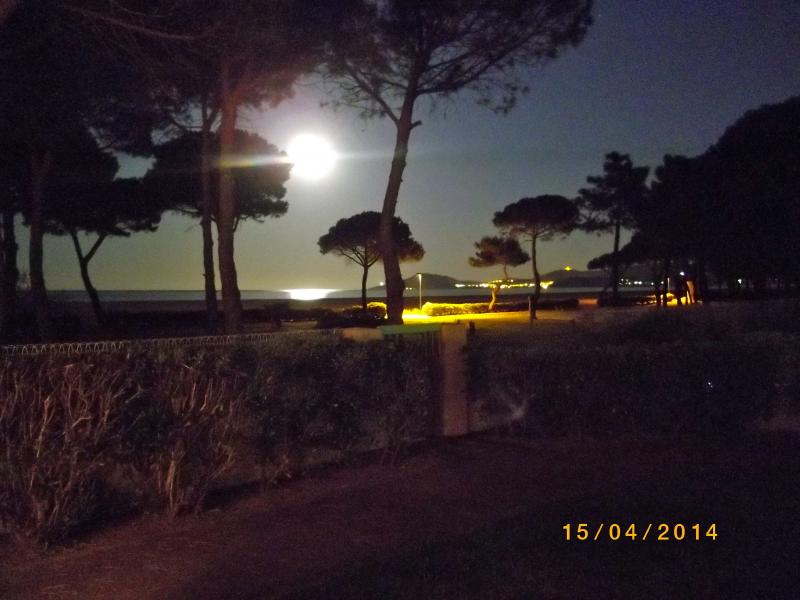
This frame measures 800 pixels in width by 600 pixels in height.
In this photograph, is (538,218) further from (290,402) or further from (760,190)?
(290,402)

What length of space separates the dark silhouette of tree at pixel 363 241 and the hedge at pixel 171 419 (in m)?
41.7

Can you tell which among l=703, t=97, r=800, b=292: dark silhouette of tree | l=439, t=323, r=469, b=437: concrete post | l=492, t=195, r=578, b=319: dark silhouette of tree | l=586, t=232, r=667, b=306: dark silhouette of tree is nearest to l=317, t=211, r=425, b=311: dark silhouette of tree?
l=492, t=195, r=578, b=319: dark silhouette of tree

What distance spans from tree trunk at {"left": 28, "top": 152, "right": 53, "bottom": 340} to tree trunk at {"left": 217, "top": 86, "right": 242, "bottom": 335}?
24.8 feet

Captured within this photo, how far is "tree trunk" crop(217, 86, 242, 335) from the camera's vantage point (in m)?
19.8

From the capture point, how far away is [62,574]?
21.5ft

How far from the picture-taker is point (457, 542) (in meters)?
7.16

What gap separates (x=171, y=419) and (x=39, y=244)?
22519mm

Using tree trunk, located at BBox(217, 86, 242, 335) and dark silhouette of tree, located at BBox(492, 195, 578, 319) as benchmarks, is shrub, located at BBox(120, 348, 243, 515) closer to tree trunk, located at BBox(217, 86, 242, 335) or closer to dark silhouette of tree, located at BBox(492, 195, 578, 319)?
tree trunk, located at BBox(217, 86, 242, 335)

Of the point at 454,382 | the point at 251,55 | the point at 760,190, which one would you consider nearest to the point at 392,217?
the point at 251,55

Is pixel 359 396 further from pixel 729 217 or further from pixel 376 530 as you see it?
pixel 729 217

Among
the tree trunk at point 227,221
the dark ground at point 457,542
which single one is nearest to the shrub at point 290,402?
the dark ground at point 457,542

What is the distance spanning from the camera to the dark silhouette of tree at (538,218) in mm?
54531

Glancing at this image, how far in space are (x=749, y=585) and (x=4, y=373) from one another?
5.33 m

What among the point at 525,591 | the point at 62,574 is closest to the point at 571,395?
the point at 525,591
